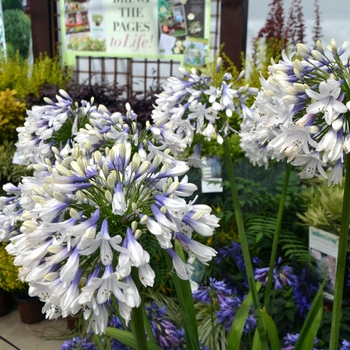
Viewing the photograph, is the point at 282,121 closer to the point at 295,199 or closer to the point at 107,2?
the point at 295,199

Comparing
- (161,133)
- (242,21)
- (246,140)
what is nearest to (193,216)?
(161,133)

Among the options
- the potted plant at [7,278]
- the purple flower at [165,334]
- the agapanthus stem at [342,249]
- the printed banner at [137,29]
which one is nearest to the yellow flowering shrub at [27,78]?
the printed banner at [137,29]

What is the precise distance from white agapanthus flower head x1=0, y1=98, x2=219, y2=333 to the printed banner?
3.72 meters

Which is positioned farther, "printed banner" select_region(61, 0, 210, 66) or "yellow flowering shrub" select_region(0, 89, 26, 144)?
"printed banner" select_region(61, 0, 210, 66)

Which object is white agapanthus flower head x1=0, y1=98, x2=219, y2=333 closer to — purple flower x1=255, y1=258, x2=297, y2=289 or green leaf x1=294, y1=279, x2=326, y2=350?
green leaf x1=294, y1=279, x2=326, y2=350

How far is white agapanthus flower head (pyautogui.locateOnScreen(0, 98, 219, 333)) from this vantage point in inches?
34.0

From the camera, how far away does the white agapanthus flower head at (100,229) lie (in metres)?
0.86

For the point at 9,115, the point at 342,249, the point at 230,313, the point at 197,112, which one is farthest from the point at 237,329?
the point at 9,115

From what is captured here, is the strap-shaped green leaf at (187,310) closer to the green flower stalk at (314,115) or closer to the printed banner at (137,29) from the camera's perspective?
the green flower stalk at (314,115)

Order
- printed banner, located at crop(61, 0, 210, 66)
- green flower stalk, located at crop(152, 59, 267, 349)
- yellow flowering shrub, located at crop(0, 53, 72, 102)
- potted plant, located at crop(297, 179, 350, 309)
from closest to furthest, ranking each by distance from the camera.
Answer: green flower stalk, located at crop(152, 59, 267, 349)
potted plant, located at crop(297, 179, 350, 309)
yellow flowering shrub, located at crop(0, 53, 72, 102)
printed banner, located at crop(61, 0, 210, 66)

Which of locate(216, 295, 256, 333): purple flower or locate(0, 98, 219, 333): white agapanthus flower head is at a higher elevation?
locate(0, 98, 219, 333): white agapanthus flower head

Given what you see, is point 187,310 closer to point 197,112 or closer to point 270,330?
point 270,330

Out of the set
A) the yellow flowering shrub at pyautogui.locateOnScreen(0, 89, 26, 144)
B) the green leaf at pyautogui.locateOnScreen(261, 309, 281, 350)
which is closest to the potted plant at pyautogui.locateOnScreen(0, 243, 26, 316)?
the yellow flowering shrub at pyautogui.locateOnScreen(0, 89, 26, 144)

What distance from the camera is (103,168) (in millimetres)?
963
